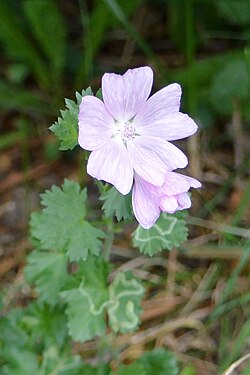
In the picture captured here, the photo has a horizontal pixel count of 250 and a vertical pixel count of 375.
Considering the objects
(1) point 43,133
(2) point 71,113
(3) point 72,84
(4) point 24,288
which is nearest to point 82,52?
(3) point 72,84

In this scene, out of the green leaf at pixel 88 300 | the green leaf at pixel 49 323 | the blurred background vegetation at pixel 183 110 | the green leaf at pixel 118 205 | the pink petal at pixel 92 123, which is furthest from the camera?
the blurred background vegetation at pixel 183 110

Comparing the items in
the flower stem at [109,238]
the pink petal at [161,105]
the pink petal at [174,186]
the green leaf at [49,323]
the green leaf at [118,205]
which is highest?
the pink petal at [161,105]

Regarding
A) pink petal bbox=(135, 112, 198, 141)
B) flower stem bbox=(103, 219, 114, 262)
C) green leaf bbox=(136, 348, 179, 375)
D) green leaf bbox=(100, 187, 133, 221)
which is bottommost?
green leaf bbox=(136, 348, 179, 375)

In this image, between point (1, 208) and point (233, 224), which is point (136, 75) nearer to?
point (233, 224)

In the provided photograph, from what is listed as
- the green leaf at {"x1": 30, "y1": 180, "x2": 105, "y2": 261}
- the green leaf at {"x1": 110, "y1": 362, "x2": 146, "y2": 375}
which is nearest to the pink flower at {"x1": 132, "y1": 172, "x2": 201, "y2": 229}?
the green leaf at {"x1": 30, "y1": 180, "x2": 105, "y2": 261}

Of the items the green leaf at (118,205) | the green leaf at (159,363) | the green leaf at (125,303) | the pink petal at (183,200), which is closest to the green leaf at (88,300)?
the green leaf at (125,303)

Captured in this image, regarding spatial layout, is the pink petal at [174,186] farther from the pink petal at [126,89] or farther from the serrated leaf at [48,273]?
the serrated leaf at [48,273]

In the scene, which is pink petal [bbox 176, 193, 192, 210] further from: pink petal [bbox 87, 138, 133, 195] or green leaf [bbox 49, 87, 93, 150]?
green leaf [bbox 49, 87, 93, 150]
